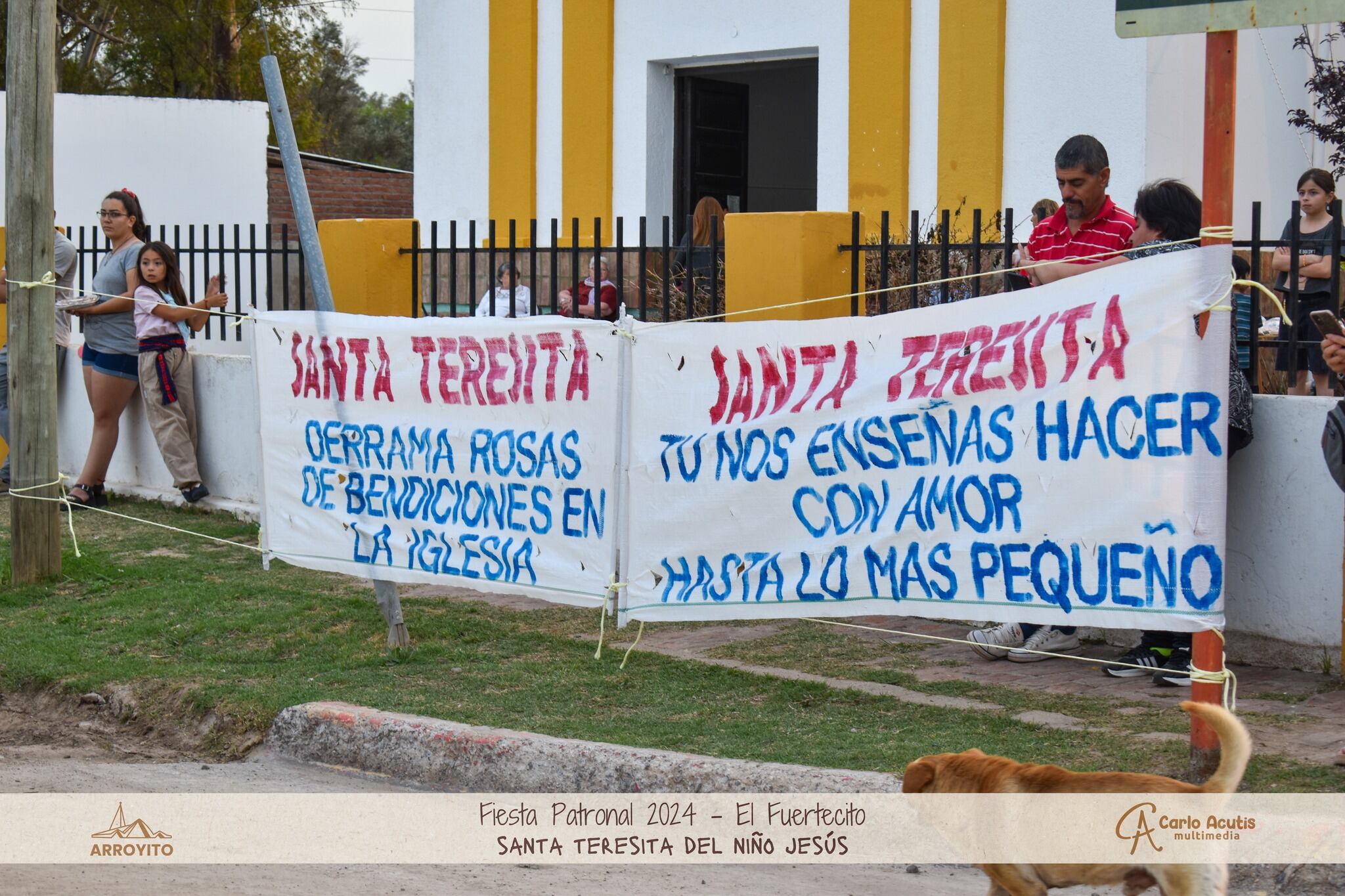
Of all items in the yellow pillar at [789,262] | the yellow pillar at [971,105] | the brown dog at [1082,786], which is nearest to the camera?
the brown dog at [1082,786]

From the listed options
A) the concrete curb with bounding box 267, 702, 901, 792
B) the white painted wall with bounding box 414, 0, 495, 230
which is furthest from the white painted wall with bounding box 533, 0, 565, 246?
the concrete curb with bounding box 267, 702, 901, 792

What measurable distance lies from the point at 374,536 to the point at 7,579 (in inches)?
101

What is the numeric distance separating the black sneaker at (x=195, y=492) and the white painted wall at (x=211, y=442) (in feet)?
0.26

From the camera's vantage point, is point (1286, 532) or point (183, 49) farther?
point (183, 49)

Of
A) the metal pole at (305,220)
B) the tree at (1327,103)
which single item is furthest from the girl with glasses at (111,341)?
the tree at (1327,103)

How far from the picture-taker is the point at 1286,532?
224 inches

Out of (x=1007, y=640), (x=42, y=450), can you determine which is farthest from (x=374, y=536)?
(x=1007, y=640)

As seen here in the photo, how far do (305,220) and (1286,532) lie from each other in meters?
4.24

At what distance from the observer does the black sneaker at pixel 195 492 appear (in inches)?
394

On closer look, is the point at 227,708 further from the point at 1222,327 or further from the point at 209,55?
the point at 209,55

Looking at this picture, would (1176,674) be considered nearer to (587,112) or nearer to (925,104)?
(925,104)

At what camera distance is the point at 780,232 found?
7117 mm

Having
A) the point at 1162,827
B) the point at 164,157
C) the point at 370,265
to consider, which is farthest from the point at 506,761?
the point at 164,157

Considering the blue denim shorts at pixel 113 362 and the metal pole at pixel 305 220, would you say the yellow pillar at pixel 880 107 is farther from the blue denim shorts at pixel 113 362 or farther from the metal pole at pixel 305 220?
the metal pole at pixel 305 220
